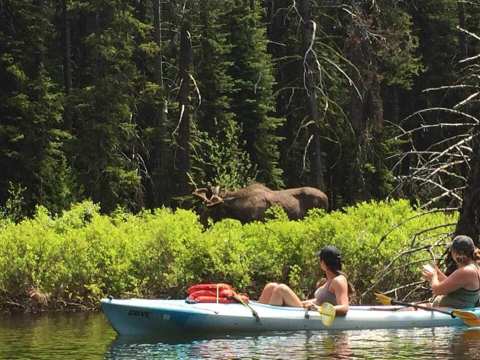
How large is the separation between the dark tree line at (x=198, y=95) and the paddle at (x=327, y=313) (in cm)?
1181

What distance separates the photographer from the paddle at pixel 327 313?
36.5 feet

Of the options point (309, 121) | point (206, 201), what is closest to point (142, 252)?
point (206, 201)

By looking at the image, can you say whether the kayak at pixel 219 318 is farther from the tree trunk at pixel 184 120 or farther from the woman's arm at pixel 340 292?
the tree trunk at pixel 184 120

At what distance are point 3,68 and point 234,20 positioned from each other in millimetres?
8219

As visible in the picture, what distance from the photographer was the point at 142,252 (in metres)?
15.8

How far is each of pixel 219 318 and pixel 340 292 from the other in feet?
4.97

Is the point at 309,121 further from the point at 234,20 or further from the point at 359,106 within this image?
the point at 234,20

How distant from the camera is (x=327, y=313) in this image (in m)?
11.1

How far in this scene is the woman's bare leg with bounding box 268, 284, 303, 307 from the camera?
11.9 metres

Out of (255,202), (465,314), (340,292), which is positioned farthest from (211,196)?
(465,314)

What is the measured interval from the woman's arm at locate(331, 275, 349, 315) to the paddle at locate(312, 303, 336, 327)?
130mm

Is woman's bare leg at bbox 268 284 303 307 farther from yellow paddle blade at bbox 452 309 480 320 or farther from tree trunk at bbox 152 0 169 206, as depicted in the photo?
tree trunk at bbox 152 0 169 206

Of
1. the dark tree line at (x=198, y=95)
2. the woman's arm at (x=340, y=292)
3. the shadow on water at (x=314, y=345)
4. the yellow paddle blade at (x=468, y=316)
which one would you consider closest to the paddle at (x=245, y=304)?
the shadow on water at (x=314, y=345)

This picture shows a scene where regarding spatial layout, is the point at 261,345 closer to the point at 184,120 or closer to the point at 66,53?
the point at 184,120
